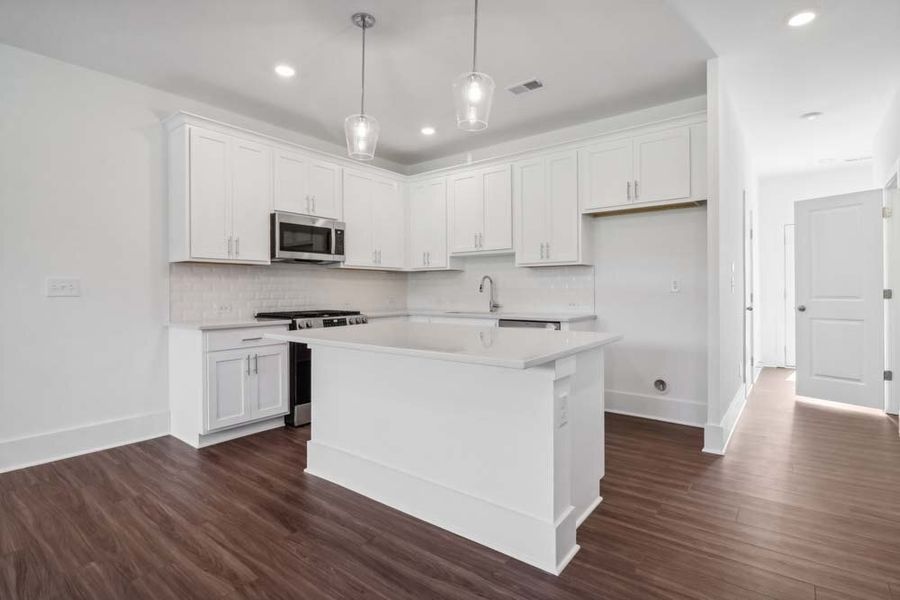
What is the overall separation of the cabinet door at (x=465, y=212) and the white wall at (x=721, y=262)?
2179mm

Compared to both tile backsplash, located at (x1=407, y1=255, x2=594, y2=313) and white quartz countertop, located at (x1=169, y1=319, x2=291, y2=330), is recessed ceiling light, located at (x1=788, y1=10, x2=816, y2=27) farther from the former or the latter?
white quartz countertop, located at (x1=169, y1=319, x2=291, y2=330)

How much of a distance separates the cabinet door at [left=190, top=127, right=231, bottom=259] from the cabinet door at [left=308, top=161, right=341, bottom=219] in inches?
31.8

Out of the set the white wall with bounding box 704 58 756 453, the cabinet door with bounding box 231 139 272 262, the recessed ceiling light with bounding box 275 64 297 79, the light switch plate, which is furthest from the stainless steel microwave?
the white wall with bounding box 704 58 756 453

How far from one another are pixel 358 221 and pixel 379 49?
199 centimetres

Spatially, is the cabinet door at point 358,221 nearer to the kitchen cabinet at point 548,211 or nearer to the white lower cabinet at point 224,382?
the white lower cabinet at point 224,382

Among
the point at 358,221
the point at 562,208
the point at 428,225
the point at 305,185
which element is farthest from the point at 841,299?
the point at 305,185

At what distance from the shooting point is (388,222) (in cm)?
510

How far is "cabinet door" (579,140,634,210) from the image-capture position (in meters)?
3.82

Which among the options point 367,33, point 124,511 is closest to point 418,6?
point 367,33

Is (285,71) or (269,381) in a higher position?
(285,71)

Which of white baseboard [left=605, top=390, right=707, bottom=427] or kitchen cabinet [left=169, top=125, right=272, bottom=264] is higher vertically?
kitchen cabinet [left=169, top=125, right=272, bottom=264]

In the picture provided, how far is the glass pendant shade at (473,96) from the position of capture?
2.24 metres

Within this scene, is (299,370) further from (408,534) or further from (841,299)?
(841,299)

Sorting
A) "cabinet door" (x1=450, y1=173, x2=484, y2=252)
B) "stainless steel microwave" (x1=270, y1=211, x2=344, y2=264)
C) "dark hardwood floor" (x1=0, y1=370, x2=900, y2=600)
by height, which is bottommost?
"dark hardwood floor" (x1=0, y1=370, x2=900, y2=600)
